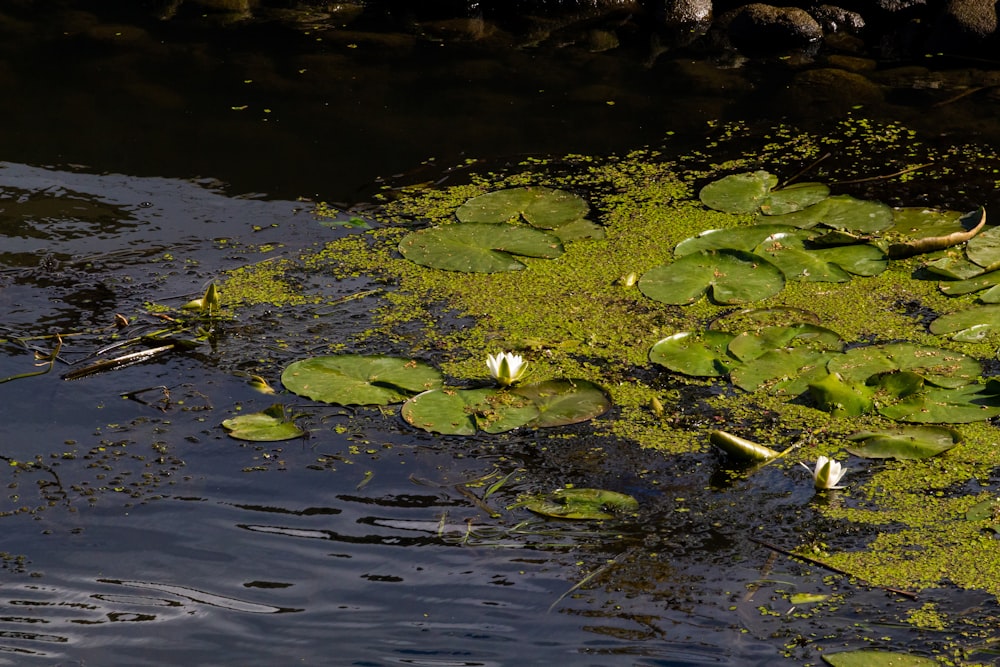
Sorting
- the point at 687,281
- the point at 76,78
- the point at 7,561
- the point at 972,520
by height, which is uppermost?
the point at 76,78

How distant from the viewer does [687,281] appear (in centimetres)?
371

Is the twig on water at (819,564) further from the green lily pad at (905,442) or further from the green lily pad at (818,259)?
the green lily pad at (818,259)

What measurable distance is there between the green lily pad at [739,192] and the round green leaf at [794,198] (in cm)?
4

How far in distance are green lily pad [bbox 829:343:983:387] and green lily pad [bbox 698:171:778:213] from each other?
1.10 m

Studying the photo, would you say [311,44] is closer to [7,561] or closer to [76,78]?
[76,78]

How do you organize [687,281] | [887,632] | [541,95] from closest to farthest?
[887,632]
[687,281]
[541,95]

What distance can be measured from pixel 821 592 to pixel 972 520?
51 cm

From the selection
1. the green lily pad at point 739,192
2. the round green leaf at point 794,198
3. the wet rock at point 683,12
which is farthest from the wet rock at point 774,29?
the round green leaf at point 794,198

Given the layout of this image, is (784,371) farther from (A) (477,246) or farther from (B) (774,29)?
(B) (774,29)

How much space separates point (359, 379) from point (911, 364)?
1712 mm

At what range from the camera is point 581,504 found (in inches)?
107

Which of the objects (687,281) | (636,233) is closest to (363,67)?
(636,233)

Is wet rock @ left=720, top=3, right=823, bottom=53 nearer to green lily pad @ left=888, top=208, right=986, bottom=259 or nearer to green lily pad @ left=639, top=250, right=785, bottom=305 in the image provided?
green lily pad @ left=888, top=208, right=986, bottom=259

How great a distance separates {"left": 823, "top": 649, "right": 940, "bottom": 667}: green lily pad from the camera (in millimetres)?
2182
